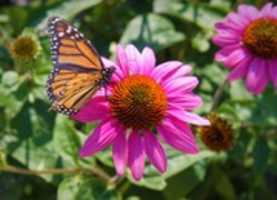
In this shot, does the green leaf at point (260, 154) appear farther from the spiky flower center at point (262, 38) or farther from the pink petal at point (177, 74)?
the pink petal at point (177, 74)

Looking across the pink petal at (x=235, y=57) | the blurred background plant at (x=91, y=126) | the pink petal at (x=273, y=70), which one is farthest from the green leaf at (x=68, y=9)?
the pink petal at (x=273, y=70)

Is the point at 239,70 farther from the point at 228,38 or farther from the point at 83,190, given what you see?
the point at 83,190

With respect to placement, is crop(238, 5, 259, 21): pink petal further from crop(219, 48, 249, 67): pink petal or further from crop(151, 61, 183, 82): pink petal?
crop(151, 61, 183, 82): pink petal

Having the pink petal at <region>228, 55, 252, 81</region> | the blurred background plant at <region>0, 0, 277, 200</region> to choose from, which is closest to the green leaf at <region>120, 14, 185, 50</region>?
the blurred background plant at <region>0, 0, 277, 200</region>

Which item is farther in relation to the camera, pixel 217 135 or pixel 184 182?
pixel 184 182

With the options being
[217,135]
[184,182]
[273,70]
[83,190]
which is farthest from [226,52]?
[83,190]
